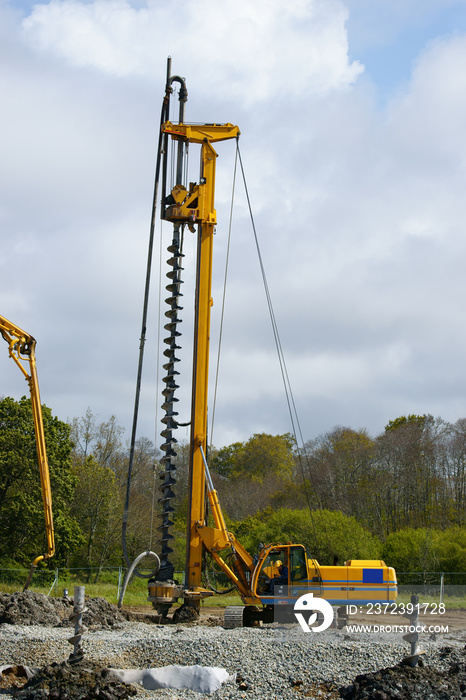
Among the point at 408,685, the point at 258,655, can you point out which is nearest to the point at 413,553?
the point at 258,655

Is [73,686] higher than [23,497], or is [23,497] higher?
[23,497]

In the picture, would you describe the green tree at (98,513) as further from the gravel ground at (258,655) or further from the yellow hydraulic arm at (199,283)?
the gravel ground at (258,655)

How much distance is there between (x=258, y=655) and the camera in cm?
1123

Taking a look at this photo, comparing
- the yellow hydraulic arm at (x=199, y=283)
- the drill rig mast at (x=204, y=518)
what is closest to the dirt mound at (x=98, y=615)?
the drill rig mast at (x=204, y=518)

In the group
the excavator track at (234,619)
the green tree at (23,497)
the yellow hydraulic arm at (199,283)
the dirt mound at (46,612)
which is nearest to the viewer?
the excavator track at (234,619)

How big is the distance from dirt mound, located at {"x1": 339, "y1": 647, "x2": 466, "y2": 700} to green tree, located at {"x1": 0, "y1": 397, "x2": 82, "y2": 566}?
23.5 meters

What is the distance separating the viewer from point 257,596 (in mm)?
16578

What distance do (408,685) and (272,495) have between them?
45.6m

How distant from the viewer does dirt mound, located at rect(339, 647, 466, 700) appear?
8.95m

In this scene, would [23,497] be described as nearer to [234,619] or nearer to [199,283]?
[234,619]

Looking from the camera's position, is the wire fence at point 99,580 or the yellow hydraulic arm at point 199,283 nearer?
the yellow hydraulic arm at point 199,283

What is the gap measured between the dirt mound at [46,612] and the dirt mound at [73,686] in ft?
20.5

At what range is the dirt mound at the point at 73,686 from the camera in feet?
30.7

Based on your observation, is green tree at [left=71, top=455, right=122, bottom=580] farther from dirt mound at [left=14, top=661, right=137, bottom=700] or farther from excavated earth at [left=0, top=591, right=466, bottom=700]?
dirt mound at [left=14, top=661, right=137, bottom=700]
